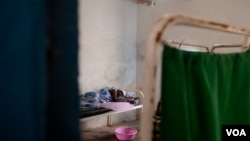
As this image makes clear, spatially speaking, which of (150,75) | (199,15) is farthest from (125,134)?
(150,75)

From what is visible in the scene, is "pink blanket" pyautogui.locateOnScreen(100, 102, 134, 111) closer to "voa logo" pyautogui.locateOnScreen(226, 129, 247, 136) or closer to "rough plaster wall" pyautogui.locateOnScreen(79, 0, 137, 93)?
"rough plaster wall" pyautogui.locateOnScreen(79, 0, 137, 93)

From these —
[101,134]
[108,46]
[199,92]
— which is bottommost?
[101,134]

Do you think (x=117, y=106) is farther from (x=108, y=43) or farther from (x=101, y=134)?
(x=108, y=43)

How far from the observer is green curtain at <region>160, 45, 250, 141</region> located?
24.0 inches

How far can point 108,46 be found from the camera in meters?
3.50

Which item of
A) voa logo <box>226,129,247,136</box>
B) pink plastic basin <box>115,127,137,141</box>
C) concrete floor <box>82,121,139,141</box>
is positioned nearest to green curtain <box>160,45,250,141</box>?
voa logo <box>226,129,247,136</box>

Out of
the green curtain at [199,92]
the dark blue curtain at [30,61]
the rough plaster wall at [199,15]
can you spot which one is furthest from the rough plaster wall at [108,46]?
the dark blue curtain at [30,61]

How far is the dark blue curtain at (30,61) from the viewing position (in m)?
0.34

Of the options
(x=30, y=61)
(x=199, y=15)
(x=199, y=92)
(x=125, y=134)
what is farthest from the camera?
(x=199, y=15)

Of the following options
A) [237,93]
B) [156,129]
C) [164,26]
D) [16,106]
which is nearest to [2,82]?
[16,106]

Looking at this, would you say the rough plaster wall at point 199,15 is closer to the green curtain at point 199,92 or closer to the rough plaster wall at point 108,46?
the rough plaster wall at point 108,46

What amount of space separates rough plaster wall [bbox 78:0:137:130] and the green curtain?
8.05 feet

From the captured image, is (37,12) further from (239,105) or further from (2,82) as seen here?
(239,105)

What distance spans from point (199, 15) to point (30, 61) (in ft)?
11.0
